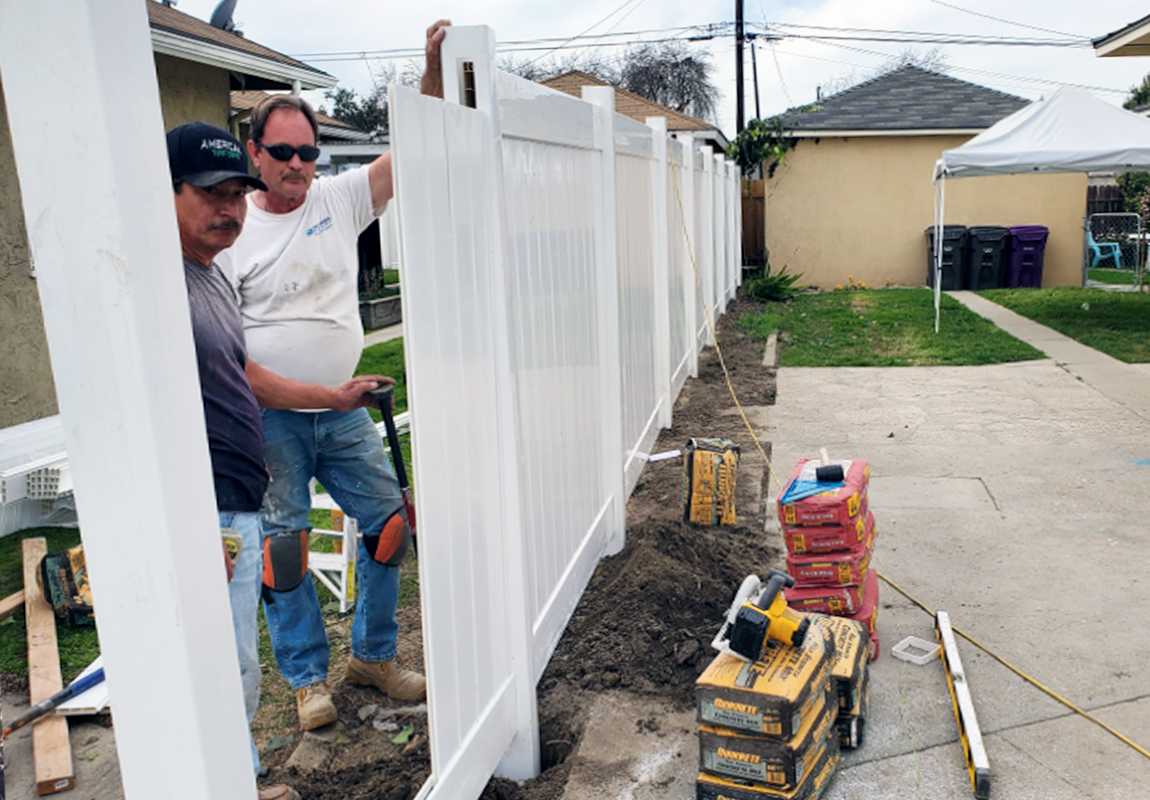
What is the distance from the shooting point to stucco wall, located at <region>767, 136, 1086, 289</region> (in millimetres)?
19859

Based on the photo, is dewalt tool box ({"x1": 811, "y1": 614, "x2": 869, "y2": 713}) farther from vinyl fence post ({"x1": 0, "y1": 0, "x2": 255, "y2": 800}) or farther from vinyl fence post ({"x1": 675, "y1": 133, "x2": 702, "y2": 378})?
vinyl fence post ({"x1": 675, "y1": 133, "x2": 702, "y2": 378})

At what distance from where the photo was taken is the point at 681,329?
877 centimetres

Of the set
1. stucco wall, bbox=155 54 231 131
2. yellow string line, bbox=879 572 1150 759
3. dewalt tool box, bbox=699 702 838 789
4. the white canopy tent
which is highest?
stucco wall, bbox=155 54 231 131

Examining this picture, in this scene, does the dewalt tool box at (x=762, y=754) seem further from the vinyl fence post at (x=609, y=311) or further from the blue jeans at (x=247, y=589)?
the vinyl fence post at (x=609, y=311)

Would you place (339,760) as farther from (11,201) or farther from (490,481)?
(11,201)

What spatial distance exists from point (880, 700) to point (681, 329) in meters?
5.56

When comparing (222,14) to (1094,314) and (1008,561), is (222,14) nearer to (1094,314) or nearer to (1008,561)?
(1008,561)

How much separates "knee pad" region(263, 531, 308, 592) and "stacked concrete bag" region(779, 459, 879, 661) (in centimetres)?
178

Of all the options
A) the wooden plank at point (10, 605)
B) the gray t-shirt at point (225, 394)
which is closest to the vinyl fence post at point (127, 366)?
the gray t-shirt at point (225, 394)

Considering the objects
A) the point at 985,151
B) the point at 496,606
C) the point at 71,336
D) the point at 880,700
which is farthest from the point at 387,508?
the point at 985,151

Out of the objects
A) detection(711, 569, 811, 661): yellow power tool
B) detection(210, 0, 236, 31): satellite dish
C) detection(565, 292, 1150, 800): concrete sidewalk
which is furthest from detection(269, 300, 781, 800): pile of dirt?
detection(210, 0, 236, 31): satellite dish

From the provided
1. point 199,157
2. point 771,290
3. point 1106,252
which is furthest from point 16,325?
point 1106,252

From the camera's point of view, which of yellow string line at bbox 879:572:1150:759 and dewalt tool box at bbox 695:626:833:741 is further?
yellow string line at bbox 879:572:1150:759

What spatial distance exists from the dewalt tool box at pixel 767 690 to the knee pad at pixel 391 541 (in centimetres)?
121
